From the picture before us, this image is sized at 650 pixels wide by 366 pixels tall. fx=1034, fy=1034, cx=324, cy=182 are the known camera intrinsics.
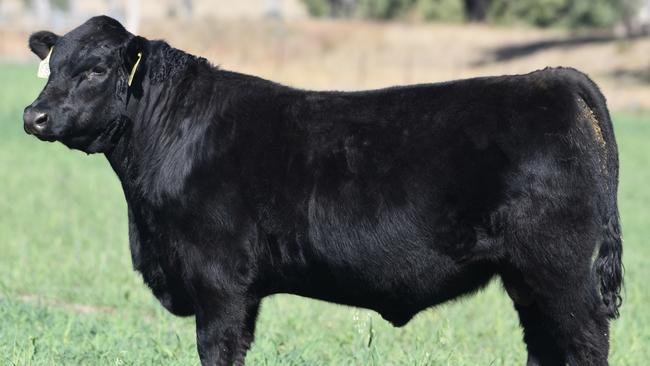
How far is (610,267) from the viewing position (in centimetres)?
493

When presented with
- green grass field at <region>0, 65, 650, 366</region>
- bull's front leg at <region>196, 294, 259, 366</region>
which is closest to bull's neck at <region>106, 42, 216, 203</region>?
bull's front leg at <region>196, 294, 259, 366</region>

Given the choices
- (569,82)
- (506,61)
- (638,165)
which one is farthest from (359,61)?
(569,82)

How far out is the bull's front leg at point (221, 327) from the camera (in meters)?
5.13

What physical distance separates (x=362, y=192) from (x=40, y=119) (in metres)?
1.64

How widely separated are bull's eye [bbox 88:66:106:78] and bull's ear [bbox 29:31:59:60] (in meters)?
0.54

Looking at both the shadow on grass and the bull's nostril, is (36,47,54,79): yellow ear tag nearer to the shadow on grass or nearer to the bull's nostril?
the bull's nostril

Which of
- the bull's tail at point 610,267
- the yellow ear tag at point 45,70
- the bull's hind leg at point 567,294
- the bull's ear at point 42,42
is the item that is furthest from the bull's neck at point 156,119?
the bull's tail at point 610,267

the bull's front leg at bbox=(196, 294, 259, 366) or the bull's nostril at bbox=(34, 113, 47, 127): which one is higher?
the bull's nostril at bbox=(34, 113, 47, 127)

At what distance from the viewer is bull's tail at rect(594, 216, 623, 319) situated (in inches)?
194

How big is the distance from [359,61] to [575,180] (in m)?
48.3

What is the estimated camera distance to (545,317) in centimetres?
504

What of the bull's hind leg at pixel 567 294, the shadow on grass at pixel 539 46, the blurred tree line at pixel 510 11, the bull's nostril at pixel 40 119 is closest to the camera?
the bull's hind leg at pixel 567 294

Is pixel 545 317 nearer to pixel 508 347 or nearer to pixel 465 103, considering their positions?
pixel 465 103

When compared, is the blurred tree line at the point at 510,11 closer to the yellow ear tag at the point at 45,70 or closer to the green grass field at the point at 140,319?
the green grass field at the point at 140,319
